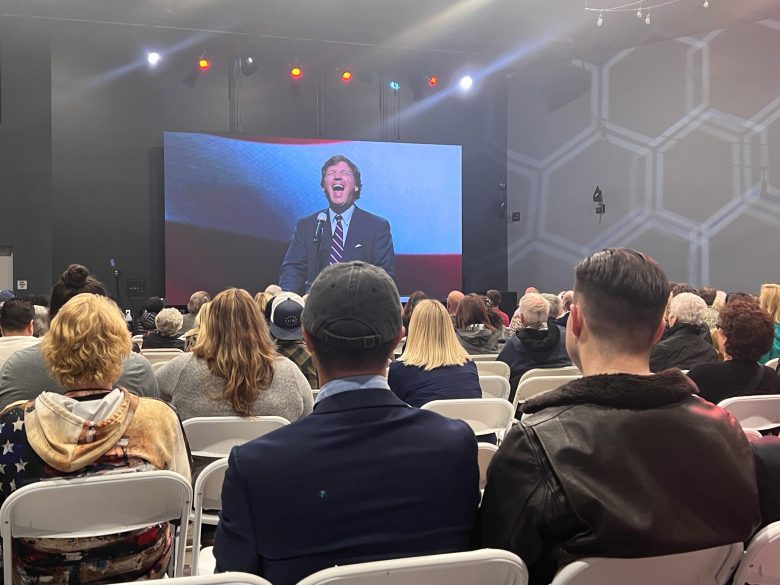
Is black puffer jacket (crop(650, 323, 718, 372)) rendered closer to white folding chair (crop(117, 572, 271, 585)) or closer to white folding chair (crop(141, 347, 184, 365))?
white folding chair (crop(141, 347, 184, 365))

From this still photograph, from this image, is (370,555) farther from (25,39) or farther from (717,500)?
(25,39)

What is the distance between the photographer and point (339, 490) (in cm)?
128

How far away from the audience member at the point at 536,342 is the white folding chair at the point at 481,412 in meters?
1.36

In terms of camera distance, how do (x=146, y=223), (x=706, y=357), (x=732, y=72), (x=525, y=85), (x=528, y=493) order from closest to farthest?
(x=528, y=493) < (x=706, y=357) < (x=732, y=72) < (x=146, y=223) < (x=525, y=85)

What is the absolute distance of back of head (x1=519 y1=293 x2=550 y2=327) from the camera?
446 cm

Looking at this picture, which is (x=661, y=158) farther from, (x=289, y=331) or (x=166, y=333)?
(x=289, y=331)

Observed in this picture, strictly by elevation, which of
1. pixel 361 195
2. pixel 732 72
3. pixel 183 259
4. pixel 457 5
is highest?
pixel 457 5

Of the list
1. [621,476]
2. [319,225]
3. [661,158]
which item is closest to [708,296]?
[661,158]

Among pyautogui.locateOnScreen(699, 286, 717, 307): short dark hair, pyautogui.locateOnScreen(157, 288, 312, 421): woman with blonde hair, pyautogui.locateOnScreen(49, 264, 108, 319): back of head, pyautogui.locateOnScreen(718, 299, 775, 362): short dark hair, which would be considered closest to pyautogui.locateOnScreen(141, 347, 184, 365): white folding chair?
pyautogui.locateOnScreen(49, 264, 108, 319): back of head

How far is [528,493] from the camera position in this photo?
1.26m

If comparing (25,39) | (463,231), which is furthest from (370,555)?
(463,231)

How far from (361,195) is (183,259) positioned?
3.20 meters

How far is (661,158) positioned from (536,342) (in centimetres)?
765

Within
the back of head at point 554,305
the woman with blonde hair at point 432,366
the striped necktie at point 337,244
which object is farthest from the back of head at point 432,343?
the striped necktie at point 337,244
